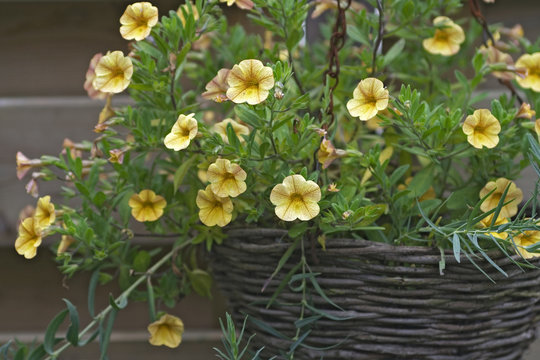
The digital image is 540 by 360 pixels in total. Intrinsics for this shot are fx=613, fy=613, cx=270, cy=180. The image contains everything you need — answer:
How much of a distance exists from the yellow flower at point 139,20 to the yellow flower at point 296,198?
25 cm

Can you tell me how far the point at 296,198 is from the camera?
69 centimetres

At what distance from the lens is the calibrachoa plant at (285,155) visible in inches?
27.6

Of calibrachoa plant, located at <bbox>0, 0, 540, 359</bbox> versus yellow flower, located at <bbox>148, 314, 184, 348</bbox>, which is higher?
calibrachoa plant, located at <bbox>0, 0, 540, 359</bbox>

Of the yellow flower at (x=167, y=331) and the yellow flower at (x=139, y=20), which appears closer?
the yellow flower at (x=139, y=20)

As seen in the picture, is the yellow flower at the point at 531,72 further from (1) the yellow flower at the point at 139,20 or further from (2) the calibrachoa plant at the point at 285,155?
(1) the yellow flower at the point at 139,20

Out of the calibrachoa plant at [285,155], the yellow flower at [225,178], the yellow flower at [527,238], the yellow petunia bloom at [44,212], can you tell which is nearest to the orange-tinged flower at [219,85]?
the calibrachoa plant at [285,155]

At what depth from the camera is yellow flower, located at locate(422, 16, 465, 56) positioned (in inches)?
34.1

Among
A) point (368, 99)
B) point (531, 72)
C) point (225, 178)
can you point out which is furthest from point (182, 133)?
point (531, 72)

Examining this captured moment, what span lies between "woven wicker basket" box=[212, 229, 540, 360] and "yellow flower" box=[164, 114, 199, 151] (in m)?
0.15

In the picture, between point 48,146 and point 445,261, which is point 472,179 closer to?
point 445,261

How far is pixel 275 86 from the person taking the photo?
2.25 feet

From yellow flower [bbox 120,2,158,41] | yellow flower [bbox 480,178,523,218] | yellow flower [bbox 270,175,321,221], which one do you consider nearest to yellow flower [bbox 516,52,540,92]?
yellow flower [bbox 480,178,523,218]

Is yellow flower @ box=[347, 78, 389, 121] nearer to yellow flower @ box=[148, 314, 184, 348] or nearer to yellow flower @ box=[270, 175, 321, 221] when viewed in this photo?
yellow flower @ box=[270, 175, 321, 221]

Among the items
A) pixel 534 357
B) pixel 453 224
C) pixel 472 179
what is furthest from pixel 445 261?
pixel 534 357
